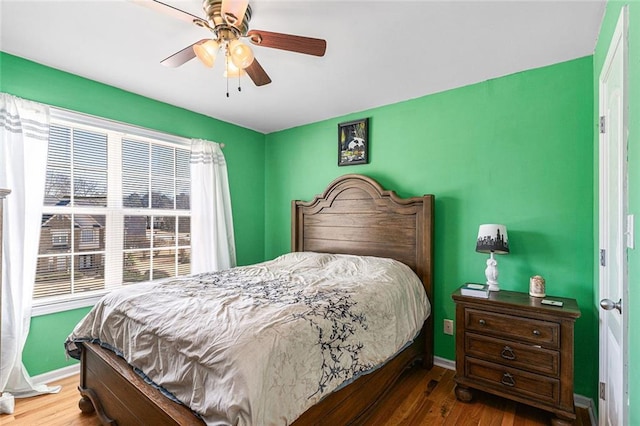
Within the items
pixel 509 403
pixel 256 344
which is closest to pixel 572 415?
pixel 509 403

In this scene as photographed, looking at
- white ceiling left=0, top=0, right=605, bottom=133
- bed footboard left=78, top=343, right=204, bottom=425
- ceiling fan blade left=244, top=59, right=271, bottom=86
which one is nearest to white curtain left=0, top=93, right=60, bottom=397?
white ceiling left=0, top=0, right=605, bottom=133

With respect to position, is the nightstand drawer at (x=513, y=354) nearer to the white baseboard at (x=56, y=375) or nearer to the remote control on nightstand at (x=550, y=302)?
the remote control on nightstand at (x=550, y=302)

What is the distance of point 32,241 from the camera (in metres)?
2.22

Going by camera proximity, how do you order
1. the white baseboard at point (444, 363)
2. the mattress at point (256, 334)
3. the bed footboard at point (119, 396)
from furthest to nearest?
the white baseboard at point (444, 363) < the bed footboard at point (119, 396) < the mattress at point (256, 334)

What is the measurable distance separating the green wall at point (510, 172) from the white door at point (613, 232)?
390mm

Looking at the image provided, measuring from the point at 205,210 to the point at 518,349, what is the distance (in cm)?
302

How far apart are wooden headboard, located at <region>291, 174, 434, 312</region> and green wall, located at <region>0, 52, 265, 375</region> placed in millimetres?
701

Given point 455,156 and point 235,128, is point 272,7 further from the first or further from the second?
point 235,128

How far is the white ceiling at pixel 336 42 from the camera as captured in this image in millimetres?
1680

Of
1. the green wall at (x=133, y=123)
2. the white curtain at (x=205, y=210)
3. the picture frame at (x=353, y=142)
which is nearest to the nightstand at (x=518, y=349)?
the picture frame at (x=353, y=142)

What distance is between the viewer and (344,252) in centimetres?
315

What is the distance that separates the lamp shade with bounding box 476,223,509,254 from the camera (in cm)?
213

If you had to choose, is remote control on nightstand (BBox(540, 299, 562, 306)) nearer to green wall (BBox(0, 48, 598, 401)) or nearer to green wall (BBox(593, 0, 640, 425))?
green wall (BBox(0, 48, 598, 401))

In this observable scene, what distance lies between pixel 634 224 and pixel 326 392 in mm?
1388
